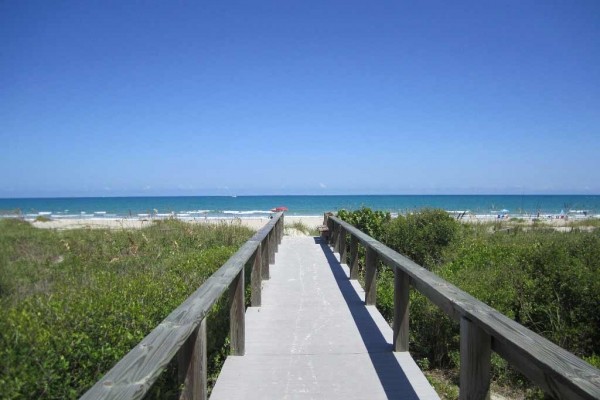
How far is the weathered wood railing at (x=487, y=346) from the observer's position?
1.70 m

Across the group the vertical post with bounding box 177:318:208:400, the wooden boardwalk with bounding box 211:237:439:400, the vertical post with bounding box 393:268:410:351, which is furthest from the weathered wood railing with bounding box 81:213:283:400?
the vertical post with bounding box 393:268:410:351

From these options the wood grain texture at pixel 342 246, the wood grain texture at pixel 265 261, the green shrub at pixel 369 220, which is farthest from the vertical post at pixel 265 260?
the green shrub at pixel 369 220

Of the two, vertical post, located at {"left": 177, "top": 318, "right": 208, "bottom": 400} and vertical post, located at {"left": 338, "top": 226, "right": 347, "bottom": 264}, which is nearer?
vertical post, located at {"left": 177, "top": 318, "right": 208, "bottom": 400}

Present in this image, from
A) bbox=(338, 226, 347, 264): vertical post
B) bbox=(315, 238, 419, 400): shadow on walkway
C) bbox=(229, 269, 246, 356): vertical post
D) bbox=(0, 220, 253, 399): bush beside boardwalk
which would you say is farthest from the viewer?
bbox=(338, 226, 347, 264): vertical post

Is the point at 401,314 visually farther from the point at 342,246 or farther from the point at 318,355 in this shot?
the point at 342,246

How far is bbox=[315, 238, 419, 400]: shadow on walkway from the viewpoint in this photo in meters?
3.46

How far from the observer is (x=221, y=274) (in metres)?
3.72

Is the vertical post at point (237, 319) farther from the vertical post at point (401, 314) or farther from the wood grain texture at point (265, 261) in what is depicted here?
the wood grain texture at point (265, 261)

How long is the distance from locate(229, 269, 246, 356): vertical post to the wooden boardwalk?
3.7 inches

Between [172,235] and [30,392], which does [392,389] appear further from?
[172,235]

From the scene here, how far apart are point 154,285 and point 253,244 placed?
1243 mm

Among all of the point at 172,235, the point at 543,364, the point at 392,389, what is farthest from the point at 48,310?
the point at 172,235

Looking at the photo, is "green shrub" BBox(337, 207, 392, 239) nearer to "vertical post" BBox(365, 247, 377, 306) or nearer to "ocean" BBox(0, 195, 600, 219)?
"ocean" BBox(0, 195, 600, 219)

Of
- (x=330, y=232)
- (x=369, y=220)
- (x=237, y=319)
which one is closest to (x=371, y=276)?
(x=237, y=319)
